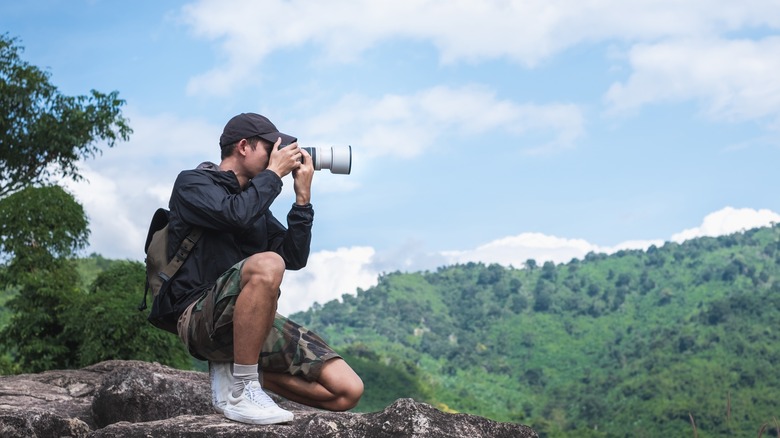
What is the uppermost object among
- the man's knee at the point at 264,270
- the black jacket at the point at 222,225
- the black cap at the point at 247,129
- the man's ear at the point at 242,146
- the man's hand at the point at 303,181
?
the black cap at the point at 247,129

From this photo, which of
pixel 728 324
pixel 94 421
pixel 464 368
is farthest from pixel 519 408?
pixel 94 421

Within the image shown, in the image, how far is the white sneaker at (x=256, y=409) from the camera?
13.5 ft

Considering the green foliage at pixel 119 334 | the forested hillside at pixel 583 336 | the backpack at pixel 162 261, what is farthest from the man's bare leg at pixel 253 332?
the forested hillside at pixel 583 336

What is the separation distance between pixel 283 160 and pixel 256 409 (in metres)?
1.09

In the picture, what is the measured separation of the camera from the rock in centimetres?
114

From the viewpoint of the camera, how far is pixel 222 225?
13.5 ft

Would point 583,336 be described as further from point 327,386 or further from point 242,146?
point 242,146

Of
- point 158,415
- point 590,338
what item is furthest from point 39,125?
point 590,338

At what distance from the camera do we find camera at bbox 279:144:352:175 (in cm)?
453

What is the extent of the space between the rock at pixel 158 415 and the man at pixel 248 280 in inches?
5.3

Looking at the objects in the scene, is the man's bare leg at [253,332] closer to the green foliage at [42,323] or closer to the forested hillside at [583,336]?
the green foliage at [42,323]

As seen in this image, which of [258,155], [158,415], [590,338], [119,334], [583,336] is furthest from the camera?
[583,336]

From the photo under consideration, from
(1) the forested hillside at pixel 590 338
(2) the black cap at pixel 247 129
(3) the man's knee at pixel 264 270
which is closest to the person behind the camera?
(3) the man's knee at pixel 264 270

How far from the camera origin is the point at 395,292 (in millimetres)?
93000
